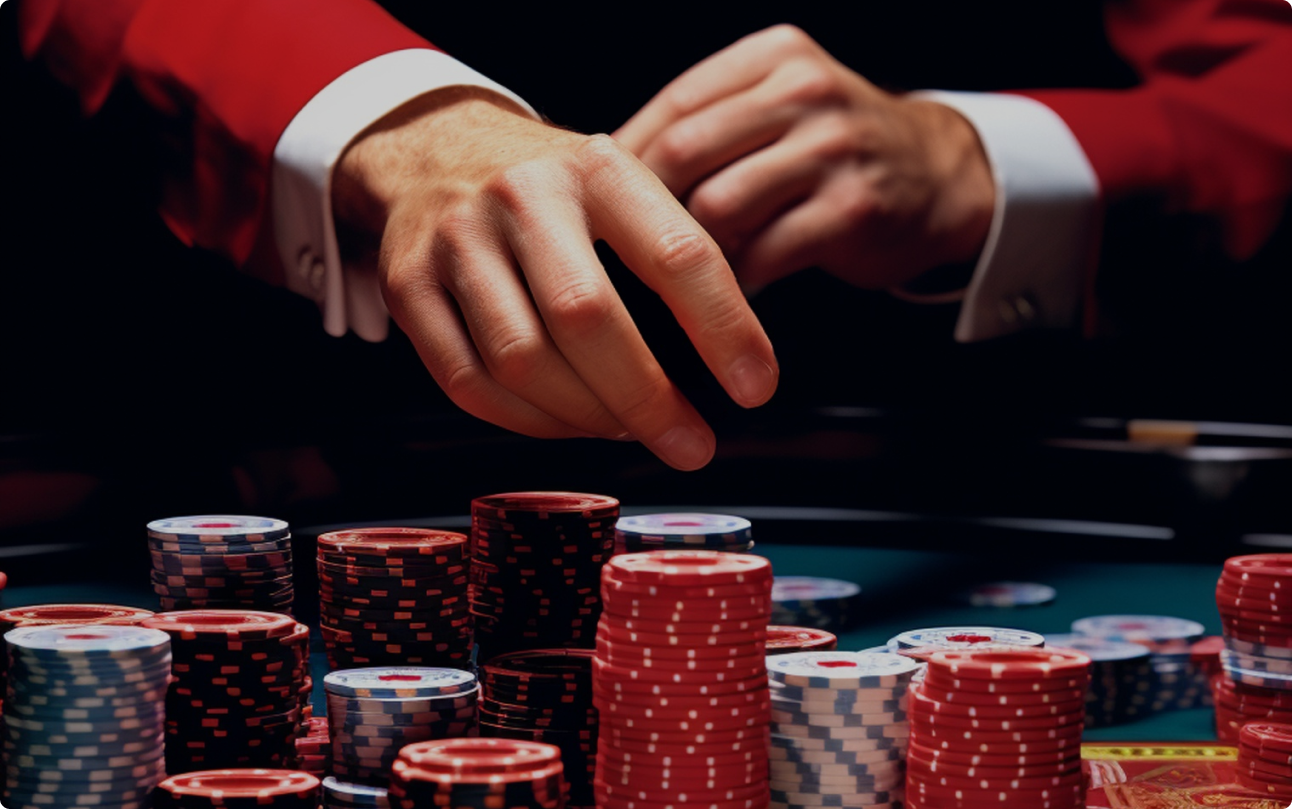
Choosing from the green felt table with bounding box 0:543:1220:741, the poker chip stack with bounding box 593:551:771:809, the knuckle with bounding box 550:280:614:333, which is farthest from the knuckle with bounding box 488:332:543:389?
the green felt table with bounding box 0:543:1220:741

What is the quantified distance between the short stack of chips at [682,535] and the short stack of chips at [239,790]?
1.05m

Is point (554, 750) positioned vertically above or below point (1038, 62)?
below

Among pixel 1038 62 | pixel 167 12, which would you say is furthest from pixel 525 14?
pixel 1038 62

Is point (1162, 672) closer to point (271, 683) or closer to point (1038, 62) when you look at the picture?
point (271, 683)

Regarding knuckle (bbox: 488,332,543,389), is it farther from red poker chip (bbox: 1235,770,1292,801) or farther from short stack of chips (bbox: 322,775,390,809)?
red poker chip (bbox: 1235,770,1292,801)

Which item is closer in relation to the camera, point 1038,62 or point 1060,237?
point 1060,237

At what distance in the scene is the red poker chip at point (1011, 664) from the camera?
2207 millimetres

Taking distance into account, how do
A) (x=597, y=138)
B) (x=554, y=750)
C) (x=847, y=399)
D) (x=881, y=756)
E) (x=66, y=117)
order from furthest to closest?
(x=847, y=399) < (x=66, y=117) < (x=597, y=138) < (x=881, y=756) < (x=554, y=750)

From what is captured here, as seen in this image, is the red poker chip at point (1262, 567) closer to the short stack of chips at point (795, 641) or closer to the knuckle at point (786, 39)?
the short stack of chips at point (795, 641)

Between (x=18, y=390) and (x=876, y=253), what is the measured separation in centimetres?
339

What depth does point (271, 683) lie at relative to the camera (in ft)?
8.00

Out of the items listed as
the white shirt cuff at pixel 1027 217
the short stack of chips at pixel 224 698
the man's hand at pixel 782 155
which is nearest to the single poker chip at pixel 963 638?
the short stack of chips at pixel 224 698

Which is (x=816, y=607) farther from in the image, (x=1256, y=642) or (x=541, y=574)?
(x=541, y=574)

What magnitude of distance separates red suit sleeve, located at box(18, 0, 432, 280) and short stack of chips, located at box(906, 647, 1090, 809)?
2734 millimetres
